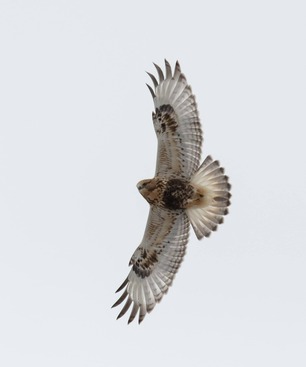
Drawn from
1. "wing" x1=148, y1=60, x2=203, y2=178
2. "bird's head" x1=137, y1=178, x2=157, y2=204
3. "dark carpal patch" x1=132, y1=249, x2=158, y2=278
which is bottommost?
"dark carpal patch" x1=132, y1=249, x2=158, y2=278

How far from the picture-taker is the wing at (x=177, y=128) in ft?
33.1

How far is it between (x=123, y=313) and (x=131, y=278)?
20.4 inches

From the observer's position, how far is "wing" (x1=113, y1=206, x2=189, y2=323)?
34.3 feet

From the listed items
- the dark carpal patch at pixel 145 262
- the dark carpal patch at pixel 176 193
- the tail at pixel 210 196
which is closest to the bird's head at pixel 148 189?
the dark carpal patch at pixel 176 193

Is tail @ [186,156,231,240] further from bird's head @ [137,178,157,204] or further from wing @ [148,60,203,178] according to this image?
bird's head @ [137,178,157,204]

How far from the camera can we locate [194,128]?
1013 cm

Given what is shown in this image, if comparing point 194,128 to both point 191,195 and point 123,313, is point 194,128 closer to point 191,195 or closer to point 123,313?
point 191,195

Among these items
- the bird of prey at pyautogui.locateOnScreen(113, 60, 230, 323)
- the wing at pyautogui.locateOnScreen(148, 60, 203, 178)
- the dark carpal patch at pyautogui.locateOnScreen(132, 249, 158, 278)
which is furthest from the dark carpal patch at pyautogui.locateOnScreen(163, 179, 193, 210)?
the dark carpal patch at pyautogui.locateOnScreen(132, 249, 158, 278)

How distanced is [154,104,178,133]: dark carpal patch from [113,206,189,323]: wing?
1052 mm

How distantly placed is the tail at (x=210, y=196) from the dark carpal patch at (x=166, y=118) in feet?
2.09

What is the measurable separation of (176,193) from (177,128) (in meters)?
0.84

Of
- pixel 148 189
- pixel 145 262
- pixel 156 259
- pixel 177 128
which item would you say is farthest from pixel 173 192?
pixel 145 262

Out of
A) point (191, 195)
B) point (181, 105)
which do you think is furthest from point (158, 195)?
point (181, 105)

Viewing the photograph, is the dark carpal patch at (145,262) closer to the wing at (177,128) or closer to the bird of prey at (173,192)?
the bird of prey at (173,192)
